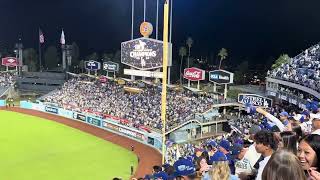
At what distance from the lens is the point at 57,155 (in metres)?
26.7

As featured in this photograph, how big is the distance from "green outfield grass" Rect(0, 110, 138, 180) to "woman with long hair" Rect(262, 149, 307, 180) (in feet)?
63.5

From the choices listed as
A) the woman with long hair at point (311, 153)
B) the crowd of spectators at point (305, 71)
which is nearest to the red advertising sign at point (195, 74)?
the crowd of spectators at point (305, 71)

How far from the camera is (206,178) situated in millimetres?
4758

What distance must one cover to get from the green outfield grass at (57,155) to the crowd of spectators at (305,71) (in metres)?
13.1

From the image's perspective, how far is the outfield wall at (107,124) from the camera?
29092mm

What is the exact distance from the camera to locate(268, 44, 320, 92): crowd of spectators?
88.2 ft

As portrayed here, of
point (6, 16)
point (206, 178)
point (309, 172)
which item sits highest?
point (6, 16)

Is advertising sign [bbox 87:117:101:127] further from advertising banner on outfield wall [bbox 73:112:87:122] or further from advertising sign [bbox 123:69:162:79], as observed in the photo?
advertising sign [bbox 123:69:162:79]

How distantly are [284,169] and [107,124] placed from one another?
32224 mm

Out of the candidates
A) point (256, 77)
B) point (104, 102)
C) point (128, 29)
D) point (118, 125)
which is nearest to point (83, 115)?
point (104, 102)

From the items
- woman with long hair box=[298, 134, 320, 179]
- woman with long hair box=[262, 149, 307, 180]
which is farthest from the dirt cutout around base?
woman with long hair box=[262, 149, 307, 180]

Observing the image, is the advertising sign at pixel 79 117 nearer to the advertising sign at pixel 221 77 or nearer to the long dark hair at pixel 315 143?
the advertising sign at pixel 221 77

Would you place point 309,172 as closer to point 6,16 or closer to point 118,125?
point 118,125

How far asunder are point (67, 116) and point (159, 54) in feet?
39.9
